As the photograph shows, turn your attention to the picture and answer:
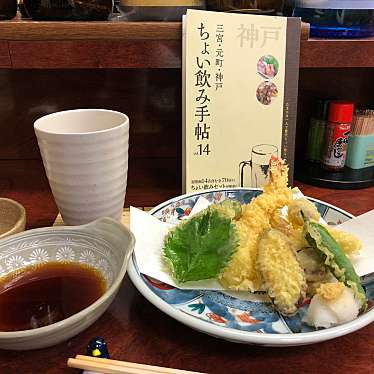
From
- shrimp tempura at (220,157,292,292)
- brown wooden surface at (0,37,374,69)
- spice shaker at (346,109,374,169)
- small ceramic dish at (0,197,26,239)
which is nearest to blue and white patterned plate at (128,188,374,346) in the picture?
shrimp tempura at (220,157,292,292)

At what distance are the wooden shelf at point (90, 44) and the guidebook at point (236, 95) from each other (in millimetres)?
52

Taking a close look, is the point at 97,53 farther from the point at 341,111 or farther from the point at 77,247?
the point at 341,111

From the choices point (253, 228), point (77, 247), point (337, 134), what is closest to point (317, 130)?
point (337, 134)

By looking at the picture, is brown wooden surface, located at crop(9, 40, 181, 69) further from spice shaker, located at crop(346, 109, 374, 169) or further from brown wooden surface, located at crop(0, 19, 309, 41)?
spice shaker, located at crop(346, 109, 374, 169)

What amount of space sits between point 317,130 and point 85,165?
0.78 meters

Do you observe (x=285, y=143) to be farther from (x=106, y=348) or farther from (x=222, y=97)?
(x=106, y=348)

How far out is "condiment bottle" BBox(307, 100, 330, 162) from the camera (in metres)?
1.30

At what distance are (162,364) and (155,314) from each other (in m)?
0.11

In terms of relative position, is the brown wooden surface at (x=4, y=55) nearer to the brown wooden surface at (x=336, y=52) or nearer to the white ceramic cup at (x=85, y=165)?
the white ceramic cup at (x=85, y=165)

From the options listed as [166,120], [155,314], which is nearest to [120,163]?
[155,314]

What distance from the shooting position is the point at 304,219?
2.63 ft

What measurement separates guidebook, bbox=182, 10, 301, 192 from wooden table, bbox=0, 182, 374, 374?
0.46 meters

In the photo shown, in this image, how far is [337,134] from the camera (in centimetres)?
125

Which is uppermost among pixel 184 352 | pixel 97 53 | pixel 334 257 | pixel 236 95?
pixel 97 53
